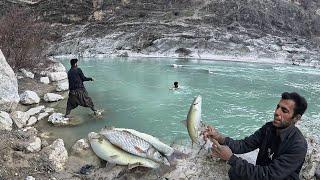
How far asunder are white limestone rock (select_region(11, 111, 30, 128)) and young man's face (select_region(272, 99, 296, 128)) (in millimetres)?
7115

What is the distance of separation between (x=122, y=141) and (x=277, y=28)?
3724 cm

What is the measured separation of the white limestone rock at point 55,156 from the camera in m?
7.07

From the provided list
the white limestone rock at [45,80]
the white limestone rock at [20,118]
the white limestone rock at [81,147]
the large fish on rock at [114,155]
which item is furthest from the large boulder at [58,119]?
the white limestone rock at [45,80]

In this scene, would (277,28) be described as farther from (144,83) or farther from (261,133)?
(261,133)

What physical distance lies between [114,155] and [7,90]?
16.6 feet

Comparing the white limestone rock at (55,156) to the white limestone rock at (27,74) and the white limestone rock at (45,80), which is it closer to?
the white limestone rock at (45,80)

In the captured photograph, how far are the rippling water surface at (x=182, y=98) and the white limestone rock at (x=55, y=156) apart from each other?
1971 millimetres

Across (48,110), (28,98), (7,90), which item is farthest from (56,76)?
(7,90)

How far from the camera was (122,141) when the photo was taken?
671 cm

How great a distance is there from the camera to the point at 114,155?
21.9 ft

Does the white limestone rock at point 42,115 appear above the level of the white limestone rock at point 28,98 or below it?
below

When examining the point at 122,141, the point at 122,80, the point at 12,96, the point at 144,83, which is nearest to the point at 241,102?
the point at 144,83

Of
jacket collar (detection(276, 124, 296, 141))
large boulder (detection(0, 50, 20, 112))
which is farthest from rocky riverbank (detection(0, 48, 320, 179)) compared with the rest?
jacket collar (detection(276, 124, 296, 141))

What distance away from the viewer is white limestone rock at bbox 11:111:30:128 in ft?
31.9
